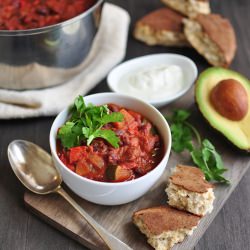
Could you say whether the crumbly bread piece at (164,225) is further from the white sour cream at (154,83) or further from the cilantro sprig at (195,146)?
the white sour cream at (154,83)

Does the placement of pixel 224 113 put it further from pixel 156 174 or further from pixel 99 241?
pixel 99 241

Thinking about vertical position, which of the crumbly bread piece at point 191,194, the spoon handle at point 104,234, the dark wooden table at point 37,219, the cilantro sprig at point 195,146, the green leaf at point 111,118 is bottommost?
the dark wooden table at point 37,219

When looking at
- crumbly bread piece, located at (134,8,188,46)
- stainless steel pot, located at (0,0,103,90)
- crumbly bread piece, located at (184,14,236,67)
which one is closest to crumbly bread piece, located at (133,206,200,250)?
stainless steel pot, located at (0,0,103,90)

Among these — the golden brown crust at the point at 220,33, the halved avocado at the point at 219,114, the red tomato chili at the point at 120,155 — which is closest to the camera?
the red tomato chili at the point at 120,155

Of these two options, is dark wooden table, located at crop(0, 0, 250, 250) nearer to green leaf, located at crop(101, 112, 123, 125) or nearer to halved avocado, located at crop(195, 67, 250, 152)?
halved avocado, located at crop(195, 67, 250, 152)

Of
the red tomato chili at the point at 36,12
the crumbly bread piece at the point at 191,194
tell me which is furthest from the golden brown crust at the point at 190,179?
the red tomato chili at the point at 36,12

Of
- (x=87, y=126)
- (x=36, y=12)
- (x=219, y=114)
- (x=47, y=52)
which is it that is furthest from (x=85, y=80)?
(x=219, y=114)

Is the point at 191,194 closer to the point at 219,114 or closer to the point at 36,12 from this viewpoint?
the point at 219,114
